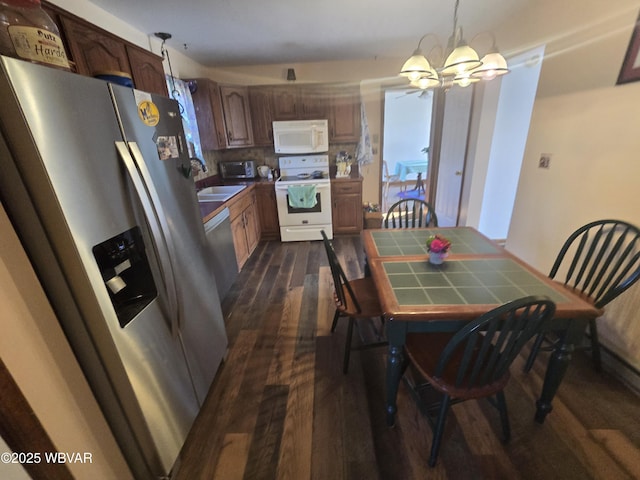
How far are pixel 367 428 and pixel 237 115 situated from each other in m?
3.72

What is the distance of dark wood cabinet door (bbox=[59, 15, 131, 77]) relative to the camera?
1427mm

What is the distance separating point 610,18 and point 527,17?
0.94 metres

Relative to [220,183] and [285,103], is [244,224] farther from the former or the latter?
[285,103]

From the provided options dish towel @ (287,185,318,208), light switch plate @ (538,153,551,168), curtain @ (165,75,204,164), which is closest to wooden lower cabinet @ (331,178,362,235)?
dish towel @ (287,185,318,208)

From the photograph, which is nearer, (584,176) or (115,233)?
(115,233)

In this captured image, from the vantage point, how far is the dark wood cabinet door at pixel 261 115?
367cm

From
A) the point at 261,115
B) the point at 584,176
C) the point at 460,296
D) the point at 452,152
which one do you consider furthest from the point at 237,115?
the point at 584,176

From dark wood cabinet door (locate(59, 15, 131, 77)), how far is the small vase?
2.01m

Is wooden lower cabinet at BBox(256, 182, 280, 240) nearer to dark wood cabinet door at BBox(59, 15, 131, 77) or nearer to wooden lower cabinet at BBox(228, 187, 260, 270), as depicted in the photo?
wooden lower cabinet at BBox(228, 187, 260, 270)

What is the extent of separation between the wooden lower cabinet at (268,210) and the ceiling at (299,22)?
5.29 ft

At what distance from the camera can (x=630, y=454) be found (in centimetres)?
Answer: 126

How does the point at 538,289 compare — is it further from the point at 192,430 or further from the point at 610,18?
the point at 192,430

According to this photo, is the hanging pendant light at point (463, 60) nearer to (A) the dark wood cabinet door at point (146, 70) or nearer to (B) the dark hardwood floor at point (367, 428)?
(B) the dark hardwood floor at point (367, 428)

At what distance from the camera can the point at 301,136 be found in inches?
146
